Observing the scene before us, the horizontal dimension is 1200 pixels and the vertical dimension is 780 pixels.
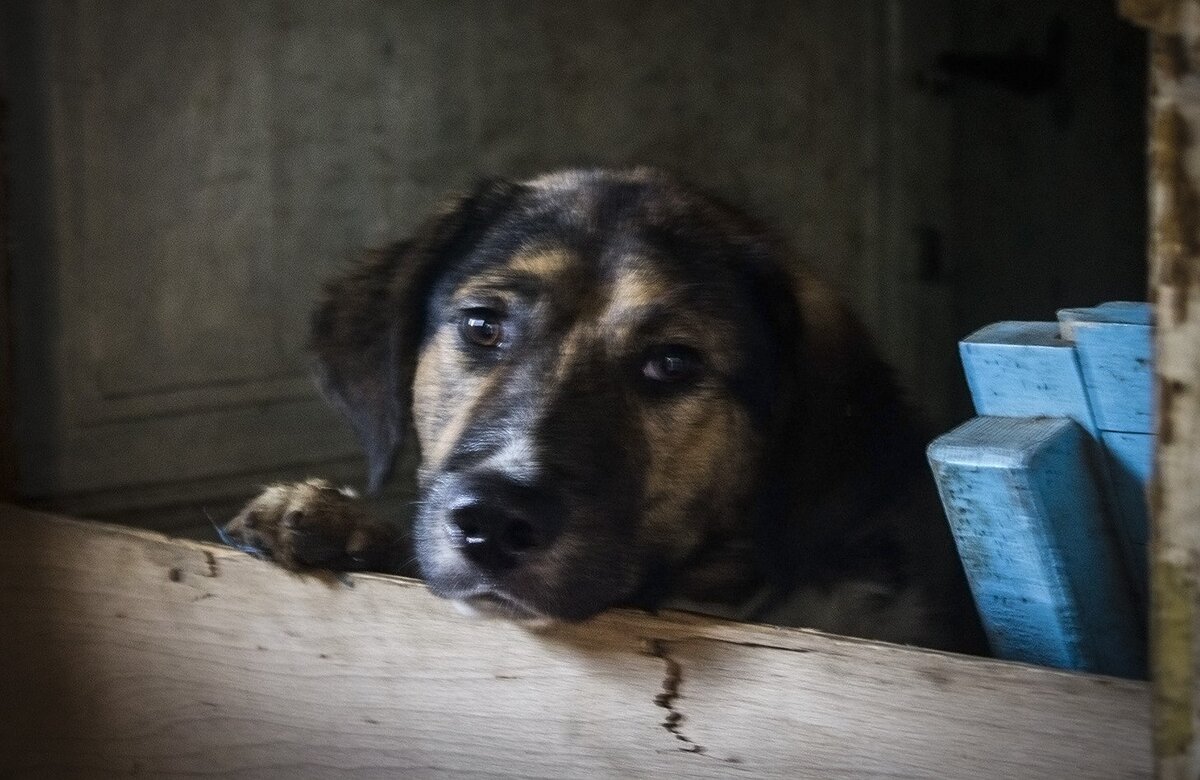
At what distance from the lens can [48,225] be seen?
2.84m

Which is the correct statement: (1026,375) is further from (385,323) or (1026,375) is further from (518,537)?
(385,323)

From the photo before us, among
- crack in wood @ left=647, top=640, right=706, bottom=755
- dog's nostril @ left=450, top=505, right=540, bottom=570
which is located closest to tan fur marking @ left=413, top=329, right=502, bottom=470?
dog's nostril @ left=450, top=505, right=540, bottom=570

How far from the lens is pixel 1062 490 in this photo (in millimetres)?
1481

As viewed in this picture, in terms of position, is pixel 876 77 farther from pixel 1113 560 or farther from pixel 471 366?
pixel 1113 560

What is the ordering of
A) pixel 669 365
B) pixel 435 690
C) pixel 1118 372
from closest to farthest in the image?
pixel 1118 372 → pixel 435 690 → pixel 669 365

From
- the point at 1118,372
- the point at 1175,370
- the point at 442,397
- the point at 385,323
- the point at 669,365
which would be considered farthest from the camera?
the point at 385,323

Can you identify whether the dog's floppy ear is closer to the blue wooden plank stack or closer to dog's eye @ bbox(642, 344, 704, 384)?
dog's eye @ bbox(642, 344, 704, 384)

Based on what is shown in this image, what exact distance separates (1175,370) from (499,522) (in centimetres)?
87

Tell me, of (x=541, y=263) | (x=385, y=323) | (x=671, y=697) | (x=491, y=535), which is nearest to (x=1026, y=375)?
(x=671, y=697)

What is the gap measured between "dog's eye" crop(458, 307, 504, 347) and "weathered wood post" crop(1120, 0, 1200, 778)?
115 centimetres

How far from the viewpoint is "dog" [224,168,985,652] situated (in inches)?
70.9

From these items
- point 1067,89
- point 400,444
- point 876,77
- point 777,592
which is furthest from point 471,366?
point 1067,89

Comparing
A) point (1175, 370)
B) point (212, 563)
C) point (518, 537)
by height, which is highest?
point (1175, 370)

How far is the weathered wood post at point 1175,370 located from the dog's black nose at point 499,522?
78 cm
